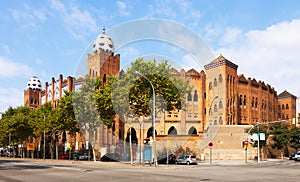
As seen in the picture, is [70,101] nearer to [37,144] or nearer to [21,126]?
[21,126]

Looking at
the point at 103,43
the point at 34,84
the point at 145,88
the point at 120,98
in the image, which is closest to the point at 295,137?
the point at 145,88

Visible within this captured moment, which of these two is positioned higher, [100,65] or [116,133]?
[100,65]

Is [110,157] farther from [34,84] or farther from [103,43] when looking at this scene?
[34,84]

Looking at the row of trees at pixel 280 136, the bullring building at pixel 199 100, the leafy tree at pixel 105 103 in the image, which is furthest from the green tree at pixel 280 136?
the leafy tree at pixel 105 103

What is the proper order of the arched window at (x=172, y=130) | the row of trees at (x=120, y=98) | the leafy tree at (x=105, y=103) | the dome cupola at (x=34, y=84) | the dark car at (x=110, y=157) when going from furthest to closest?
the dome cupola at (x=34, y=84) < the arched window at (x=172, y=130) < the dark car at (x=110, y=157) < the leafy tree at (x=105, y=103) < the row of trees at (x=120, y=98)

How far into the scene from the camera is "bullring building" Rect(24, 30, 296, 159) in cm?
7206

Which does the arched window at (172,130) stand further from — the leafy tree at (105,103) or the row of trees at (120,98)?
Result: the leafy tree at (105,103)

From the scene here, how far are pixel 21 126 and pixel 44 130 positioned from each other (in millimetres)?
9031

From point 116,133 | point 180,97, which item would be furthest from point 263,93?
point 180,97

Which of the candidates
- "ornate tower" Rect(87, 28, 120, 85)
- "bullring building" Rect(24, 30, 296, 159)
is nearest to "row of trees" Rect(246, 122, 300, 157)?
"bullring building" Rect(24, 30, 296, 159)

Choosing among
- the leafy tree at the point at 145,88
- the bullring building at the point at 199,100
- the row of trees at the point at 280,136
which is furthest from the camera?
the bullring building at the point at 199,100

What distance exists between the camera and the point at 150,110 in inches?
1708

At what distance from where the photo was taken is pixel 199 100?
80.9 meters

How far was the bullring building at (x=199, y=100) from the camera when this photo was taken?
7206 centimetres
